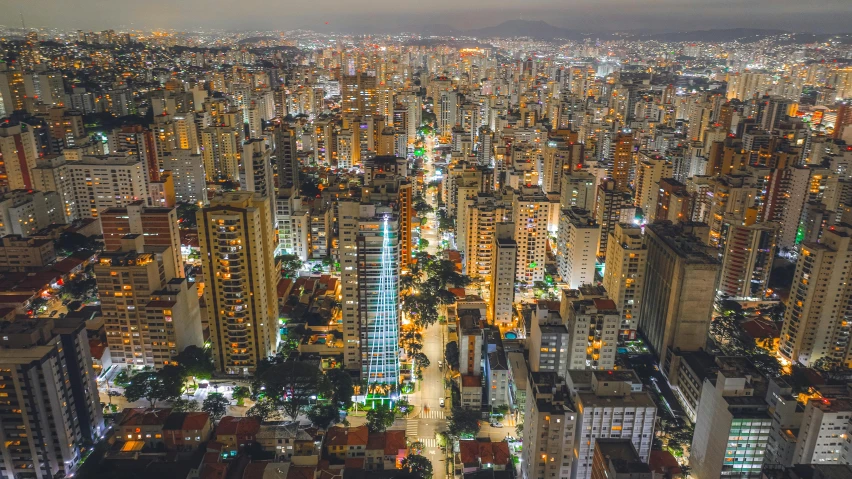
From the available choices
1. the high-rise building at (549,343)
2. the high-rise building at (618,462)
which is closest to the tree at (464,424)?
the high-rise building at (549,343)

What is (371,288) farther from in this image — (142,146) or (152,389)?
(142,146)

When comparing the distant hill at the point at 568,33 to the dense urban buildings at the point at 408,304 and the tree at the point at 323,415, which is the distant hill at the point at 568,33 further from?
the tree at the point at 323,415

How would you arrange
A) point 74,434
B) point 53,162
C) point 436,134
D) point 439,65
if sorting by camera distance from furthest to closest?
point 439,65
point 436,134
point 53,162
point 74,434

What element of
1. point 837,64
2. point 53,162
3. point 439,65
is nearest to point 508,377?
point 53,162

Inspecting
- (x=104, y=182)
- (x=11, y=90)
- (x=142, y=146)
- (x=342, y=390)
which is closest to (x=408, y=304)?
(x=342, y=390)

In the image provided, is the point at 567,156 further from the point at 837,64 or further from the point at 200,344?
the point at 837,64

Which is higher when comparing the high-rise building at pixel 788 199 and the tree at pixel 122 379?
the high-rise building at pixel 788 199
